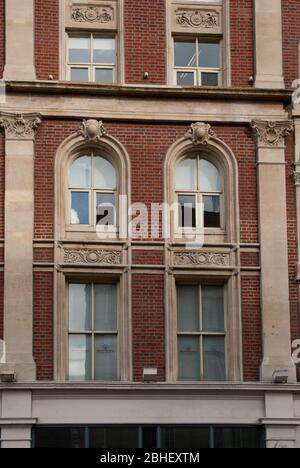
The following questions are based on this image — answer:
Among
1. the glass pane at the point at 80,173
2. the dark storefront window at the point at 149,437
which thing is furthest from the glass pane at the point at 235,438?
the glass pane at the point at 80,173

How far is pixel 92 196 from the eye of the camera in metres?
31.3

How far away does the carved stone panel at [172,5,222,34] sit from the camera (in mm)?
32375

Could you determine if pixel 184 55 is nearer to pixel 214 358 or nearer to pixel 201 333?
pixel 201 333

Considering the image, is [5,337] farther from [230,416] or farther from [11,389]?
[230,416]

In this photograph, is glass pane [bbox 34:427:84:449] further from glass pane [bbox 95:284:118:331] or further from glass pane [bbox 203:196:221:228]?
glass pane [bbox 203:196:221:228]

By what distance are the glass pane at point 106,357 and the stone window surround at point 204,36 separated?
235 inches

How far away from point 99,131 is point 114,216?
1909mm

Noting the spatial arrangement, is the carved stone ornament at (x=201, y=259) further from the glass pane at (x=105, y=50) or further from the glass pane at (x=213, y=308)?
the glass pane at (x=105, y=50)

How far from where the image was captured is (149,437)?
29781 mm

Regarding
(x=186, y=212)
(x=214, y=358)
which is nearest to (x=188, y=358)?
(x=214, y=358)

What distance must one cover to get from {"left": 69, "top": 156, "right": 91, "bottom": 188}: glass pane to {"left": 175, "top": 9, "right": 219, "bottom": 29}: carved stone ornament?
3.91 meters

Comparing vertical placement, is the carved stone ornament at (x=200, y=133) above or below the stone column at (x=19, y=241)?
above

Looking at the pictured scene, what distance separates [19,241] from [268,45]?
730 centimetres

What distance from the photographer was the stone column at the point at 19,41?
3136cm
